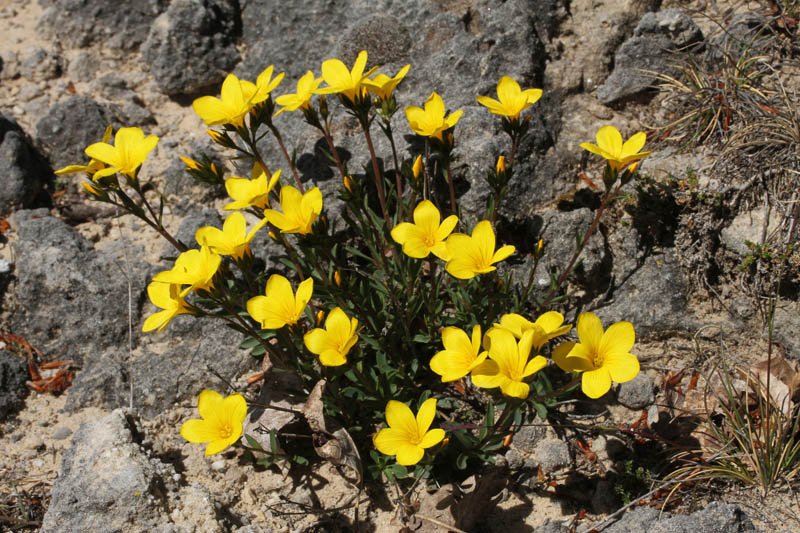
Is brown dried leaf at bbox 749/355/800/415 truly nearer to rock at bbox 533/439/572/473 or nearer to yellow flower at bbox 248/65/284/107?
rock at bbox 533/439/572/473

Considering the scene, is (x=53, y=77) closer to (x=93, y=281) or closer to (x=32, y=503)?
(x=93, y=281)

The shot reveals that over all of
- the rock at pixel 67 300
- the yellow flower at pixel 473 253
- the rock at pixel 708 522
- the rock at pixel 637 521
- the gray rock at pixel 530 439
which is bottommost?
the gray rock at pixel 530 439

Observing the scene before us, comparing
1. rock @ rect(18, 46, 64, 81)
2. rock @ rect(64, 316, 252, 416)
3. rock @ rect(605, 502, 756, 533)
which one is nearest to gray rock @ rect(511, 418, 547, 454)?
rock @ rect(605, 502, 756, 533)

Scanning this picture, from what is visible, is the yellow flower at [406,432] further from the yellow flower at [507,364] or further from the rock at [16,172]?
the rock at [16,172]

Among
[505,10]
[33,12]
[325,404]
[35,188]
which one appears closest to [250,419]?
[325,404]

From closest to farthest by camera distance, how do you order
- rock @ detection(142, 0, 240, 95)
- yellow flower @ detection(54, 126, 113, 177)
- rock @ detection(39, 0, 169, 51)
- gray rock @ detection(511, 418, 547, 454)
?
yellow flower @ detection(54, 126, 113, 177), gray rock @ detection(511, 418, 547, 454), rock @ detection(142, 0, 240, 95), rock @ detection(39, 0, 169, 51)

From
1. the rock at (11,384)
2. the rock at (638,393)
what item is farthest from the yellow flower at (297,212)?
the rock at (11,384)
